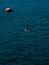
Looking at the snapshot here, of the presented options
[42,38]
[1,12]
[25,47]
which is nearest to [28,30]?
[42,38]

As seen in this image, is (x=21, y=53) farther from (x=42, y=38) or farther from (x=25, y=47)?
(x=42, y=38)

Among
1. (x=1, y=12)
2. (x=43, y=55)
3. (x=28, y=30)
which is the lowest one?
(x=43, y=55)

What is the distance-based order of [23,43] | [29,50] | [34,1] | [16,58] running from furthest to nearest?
1. [34,1]
2. [23,43]
3. [29,50]
4. [16,58]

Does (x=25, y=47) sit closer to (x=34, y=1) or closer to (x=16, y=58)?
(x=16, y=58)

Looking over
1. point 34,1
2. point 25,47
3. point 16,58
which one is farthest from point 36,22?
point 34,1

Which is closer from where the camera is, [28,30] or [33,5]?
[28,30]

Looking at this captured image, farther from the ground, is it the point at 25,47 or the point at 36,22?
the point at 36,22

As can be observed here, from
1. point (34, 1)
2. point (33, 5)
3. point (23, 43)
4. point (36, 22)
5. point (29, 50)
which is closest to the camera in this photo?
point (29, 50)
